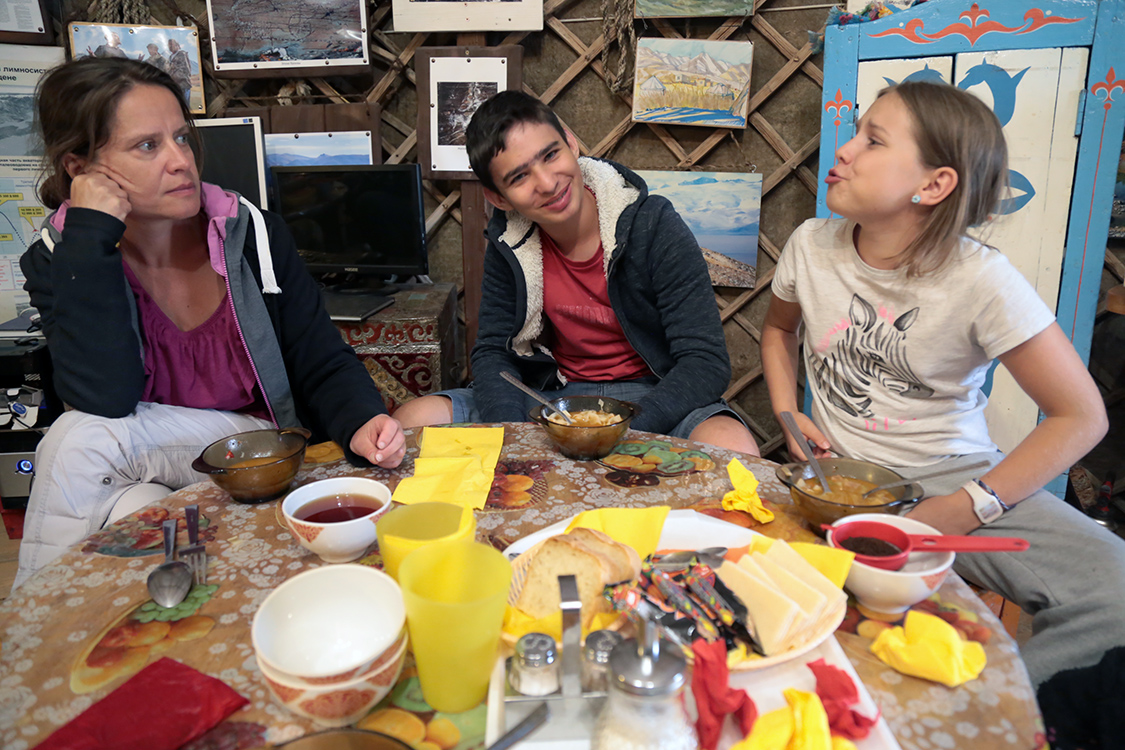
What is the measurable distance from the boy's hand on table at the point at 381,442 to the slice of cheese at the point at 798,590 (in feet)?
1.60

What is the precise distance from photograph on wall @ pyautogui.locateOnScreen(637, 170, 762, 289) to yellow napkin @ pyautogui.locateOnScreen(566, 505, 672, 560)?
68.5 inches

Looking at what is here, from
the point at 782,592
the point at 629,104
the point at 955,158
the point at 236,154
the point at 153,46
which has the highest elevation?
the point at 153,46

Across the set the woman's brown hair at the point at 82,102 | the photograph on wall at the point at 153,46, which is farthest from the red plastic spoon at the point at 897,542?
the photograph on wall at the point at 153,46

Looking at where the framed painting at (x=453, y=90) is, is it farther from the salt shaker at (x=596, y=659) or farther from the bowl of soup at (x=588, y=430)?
the salt shaker at (x=596, y=659)

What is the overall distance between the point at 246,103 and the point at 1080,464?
9.85 feet

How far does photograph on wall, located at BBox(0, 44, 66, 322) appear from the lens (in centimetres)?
226

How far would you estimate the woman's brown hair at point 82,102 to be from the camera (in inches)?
39.4

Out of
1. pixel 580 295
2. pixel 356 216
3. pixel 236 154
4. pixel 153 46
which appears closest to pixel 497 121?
pixel 580 295

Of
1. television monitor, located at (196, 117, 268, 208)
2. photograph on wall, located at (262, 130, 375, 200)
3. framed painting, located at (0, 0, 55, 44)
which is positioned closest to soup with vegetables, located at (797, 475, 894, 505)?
photograph on wall, located at (262, 130, 375, 200)

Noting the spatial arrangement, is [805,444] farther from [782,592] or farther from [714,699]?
[714,699]

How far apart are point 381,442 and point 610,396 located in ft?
2.09

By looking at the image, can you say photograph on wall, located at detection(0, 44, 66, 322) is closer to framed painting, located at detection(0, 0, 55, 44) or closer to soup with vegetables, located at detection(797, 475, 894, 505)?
framed painting, located at detection(0, 0, 55, 44)

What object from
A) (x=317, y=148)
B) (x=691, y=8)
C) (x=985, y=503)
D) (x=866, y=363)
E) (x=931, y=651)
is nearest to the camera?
(x=931, y=651)

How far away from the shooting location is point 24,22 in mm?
2195
